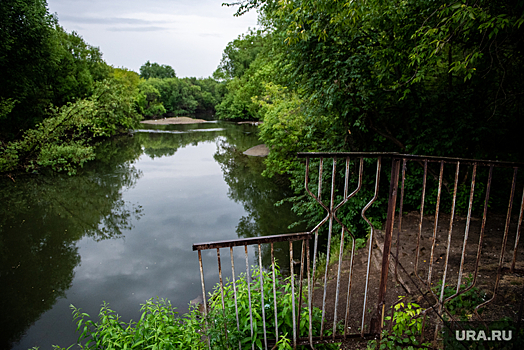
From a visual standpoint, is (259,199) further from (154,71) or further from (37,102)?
(154,71)

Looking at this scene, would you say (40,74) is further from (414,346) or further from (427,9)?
(414,346)

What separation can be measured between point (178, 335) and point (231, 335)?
680 millimetres

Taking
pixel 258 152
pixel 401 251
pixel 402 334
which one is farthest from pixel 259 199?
pixel 402 334

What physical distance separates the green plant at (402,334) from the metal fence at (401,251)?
0.09m

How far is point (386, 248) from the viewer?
7.75ft

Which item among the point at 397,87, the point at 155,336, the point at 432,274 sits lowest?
the point at 432,274

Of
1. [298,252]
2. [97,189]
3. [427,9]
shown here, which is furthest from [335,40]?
[97,189]

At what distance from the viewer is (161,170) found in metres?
18.2

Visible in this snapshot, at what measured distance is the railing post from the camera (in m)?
2.21

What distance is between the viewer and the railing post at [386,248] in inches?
86.9

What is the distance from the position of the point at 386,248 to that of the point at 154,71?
10113cm

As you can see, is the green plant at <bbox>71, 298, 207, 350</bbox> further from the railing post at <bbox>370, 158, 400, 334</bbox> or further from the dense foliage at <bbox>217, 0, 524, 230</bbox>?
the dense foliage at <bbox>217, 0, 524, 230</bbox>

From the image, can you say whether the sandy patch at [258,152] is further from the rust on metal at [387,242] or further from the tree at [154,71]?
the tree at [154,71]

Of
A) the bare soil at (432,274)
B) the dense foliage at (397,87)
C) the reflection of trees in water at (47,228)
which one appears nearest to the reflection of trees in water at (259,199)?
the dense foliage at (397,87)
